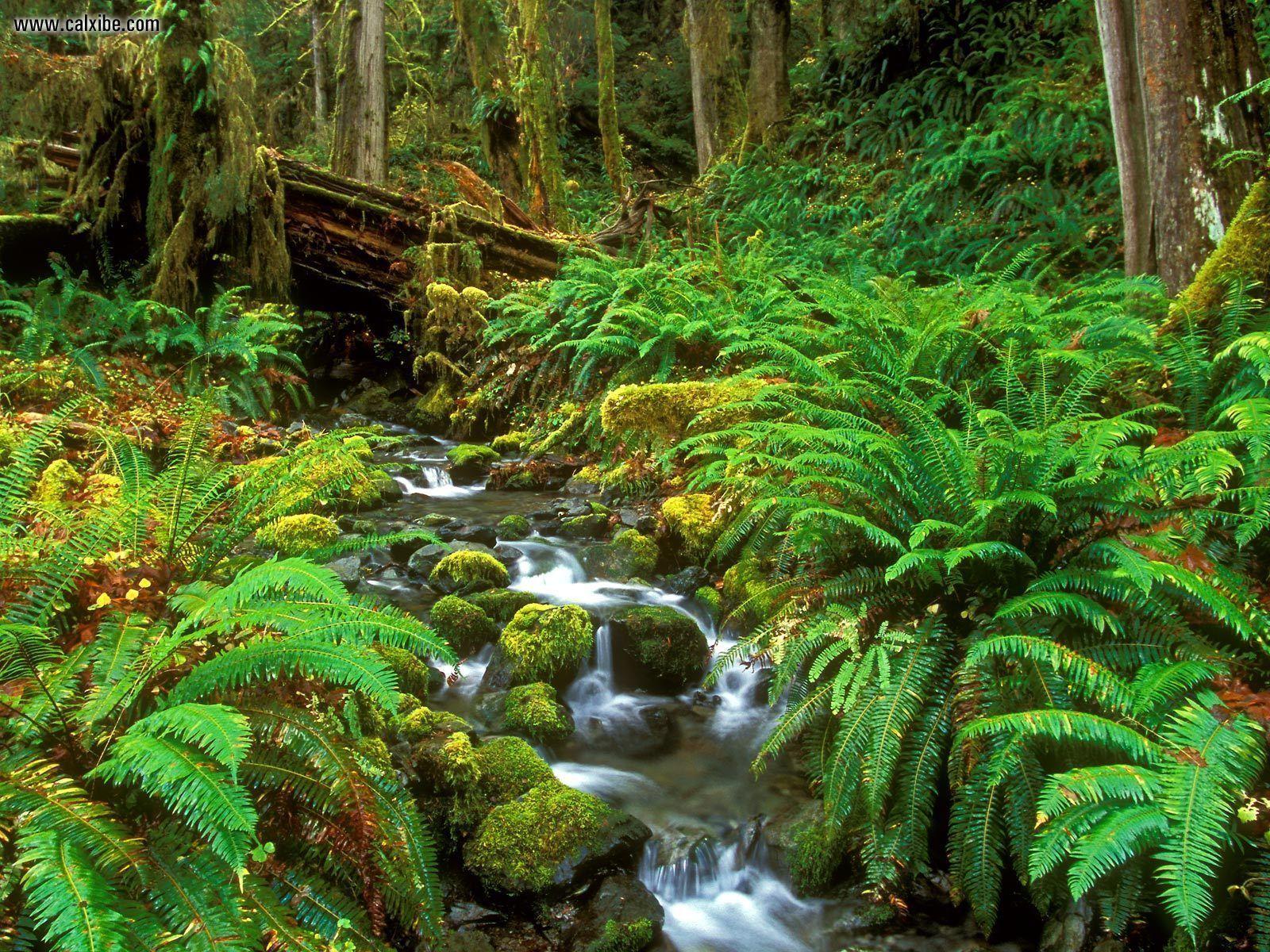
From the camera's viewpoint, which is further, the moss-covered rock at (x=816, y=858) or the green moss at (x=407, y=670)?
the green moss at (x=407, y=670)

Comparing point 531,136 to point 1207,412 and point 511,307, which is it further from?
point 1207,412

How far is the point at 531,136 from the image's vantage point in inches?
551

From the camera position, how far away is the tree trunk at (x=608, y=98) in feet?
55.4

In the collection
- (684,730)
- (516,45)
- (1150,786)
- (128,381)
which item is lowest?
(684,730)

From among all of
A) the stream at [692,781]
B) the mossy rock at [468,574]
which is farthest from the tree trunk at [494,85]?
the stream at [692,781]

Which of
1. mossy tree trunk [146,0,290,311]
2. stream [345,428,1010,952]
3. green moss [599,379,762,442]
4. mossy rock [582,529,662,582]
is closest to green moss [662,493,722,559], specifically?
mossy rock [582,529,662,582]

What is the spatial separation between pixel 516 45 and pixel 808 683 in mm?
13555

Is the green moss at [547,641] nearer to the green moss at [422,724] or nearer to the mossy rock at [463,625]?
the mossy rock at [463,625]

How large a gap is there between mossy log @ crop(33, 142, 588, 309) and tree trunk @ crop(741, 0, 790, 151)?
19.5 ft

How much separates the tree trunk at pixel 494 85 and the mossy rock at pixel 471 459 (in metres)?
7.49

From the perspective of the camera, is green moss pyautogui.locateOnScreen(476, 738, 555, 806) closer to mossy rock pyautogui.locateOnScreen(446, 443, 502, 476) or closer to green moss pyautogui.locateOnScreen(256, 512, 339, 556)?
green moss pyautogui.locateOnScreen(256, 512, 339, 556)

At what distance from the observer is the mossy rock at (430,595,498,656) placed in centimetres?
511

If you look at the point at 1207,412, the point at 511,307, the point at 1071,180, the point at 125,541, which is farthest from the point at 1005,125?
the point at 125,541

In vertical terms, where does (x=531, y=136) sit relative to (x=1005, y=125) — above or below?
above
